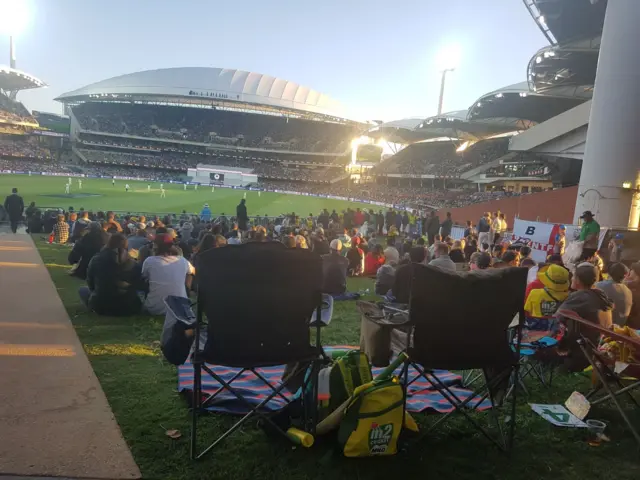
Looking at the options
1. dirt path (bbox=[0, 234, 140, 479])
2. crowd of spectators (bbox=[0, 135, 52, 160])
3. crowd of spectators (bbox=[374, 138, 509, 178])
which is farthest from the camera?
crowd of spectators (bbox=[374, 138, 509, 178])

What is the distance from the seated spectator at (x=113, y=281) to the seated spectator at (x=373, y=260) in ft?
22.3

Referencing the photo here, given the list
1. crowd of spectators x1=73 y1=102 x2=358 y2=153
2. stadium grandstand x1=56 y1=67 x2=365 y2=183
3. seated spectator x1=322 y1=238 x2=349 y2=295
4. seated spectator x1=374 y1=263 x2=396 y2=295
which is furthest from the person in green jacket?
crowd of spectators x1=73 y1=102 x2=358 y2=153

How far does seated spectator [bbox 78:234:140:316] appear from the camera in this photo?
7.05 m

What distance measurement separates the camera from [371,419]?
132 inches

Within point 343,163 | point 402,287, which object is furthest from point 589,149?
point 343,163

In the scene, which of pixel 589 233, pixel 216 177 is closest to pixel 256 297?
pixel 589 233

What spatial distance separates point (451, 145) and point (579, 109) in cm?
4949

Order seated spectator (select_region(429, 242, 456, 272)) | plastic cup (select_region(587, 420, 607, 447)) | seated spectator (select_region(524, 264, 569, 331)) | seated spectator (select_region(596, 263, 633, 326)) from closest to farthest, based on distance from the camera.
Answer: plastic cup (select_region(587, 420, 607, 447))
seated spectator (select_region(524, 264, 569, 331))
seated spectator (select_region(596, 263, 633, 326))
seated spectator (select_region(429, 242, 456, 272))

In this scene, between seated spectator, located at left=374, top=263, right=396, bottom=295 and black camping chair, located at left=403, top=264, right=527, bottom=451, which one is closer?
black camping chair, located at left=403, top=264, right=527, bottom=451

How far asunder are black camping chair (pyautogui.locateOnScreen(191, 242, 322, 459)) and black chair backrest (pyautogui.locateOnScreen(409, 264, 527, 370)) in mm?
784

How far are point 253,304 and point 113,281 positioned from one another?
4720 mm

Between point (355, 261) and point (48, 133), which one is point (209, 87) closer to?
point (48, 133)

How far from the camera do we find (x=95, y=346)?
5.75 metres

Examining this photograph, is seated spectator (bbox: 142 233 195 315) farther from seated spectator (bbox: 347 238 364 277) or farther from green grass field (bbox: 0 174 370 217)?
green grass field (bbox: 0 174 370 217)
